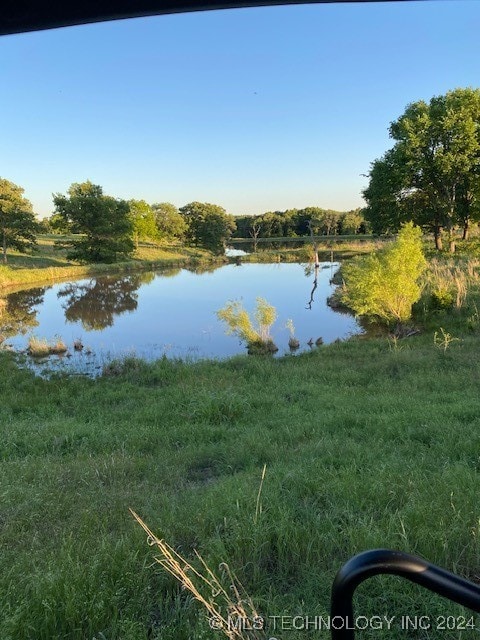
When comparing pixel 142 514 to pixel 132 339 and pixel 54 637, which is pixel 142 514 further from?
pixel 132 339

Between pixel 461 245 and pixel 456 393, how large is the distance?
23.4 metres

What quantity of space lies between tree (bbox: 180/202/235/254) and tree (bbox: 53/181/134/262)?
87.5 feet

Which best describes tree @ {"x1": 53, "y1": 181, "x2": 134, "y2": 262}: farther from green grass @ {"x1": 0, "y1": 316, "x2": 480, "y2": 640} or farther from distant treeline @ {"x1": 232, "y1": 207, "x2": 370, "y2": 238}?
distant treeline @ {"x1": 232, "y1": 207, "x2": 370, "y2": 238}

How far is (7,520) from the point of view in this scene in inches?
118

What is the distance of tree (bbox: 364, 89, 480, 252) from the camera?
24109 mm

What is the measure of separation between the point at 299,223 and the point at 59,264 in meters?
61.0

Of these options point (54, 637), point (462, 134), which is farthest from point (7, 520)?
point (462, 134)

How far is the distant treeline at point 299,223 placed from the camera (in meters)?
80.1

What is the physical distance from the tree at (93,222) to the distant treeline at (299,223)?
4635 cm

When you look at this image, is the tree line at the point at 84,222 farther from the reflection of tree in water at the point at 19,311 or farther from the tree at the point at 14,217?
the reflection of tree in water at the point at 19,311

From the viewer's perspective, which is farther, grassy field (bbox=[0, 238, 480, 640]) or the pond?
the pond

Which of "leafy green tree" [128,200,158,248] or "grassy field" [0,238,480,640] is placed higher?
"leafy green tree" [128,200,158,248]

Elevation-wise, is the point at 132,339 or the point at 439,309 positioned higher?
the point at 439,309

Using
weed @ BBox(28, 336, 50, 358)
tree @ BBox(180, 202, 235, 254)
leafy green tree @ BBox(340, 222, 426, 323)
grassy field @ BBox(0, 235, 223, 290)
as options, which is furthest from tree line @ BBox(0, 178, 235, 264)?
leafy green tree @ BBox(340, 222, 426, 323)
